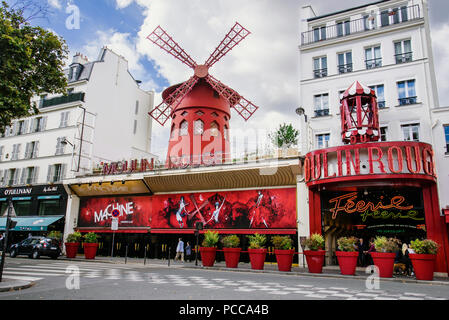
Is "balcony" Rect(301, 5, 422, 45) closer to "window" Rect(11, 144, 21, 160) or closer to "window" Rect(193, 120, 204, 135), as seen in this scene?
"window" Rect(193, 120, 204, 135)

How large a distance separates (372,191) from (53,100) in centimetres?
2089

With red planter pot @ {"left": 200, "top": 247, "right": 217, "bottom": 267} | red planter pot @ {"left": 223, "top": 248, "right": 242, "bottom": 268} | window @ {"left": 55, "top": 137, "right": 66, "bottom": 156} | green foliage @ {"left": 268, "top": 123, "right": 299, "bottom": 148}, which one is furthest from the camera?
green foliage @ {"left": 268, "top": 123, "right": 299, "bottom": 148}

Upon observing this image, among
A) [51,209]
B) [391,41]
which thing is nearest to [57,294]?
[391,41]

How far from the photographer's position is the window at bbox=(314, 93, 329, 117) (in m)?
16.7

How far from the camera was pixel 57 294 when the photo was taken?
6688 mm

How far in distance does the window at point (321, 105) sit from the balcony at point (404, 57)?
3242mm

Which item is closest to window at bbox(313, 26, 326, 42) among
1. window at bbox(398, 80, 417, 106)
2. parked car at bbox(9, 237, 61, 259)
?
window at bbox(398, 80, 417, 106)

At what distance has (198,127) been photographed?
21125mm

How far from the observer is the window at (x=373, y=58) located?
16.1 meters

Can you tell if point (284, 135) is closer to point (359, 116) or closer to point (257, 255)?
point (359, 116)

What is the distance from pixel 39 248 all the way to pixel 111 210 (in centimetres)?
472

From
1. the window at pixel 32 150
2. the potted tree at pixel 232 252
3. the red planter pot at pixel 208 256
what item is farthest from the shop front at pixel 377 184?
the window at pixel 32 150

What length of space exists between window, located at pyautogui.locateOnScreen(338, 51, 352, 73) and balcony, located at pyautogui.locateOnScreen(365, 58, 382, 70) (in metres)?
0.73

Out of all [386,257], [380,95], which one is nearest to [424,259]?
[386,257]
